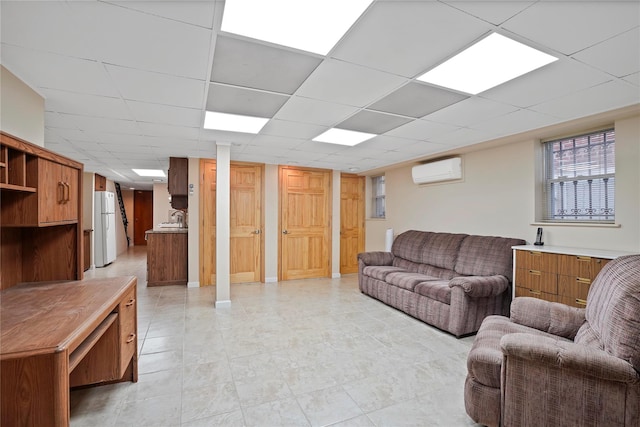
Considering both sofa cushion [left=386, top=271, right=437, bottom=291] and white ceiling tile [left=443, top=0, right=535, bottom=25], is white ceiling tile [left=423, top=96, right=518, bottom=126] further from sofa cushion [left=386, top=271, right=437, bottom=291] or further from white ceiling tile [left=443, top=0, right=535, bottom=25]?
sofa cushion [left=386, top=271, right=437, bottom=291]

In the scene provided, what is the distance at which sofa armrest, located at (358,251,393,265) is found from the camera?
5.08 m

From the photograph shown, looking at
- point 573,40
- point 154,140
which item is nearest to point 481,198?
point 573,40

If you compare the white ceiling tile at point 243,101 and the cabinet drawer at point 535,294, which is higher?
the white ceiling tile at point 243,101

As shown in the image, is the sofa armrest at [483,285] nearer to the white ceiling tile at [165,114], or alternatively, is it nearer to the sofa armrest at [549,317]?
the sofa armrest at [549,317]

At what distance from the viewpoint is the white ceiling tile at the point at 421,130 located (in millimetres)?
Answer: 3189

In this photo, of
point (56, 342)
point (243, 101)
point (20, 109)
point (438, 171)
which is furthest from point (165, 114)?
point (438, 171)

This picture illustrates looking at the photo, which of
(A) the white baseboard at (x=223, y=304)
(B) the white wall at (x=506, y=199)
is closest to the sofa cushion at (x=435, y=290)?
(B) the white wall at (x=506, y=199)

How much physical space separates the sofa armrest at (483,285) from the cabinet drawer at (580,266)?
580mm

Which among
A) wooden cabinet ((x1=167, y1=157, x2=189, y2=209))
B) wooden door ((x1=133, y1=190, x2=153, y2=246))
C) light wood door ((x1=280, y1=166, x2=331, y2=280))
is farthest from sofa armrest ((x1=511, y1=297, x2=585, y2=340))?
wooden door ((x1=133, y1=190, x2=153, y2=246))

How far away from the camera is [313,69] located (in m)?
2.01

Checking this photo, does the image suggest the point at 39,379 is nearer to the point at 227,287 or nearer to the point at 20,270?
the point at 20,270

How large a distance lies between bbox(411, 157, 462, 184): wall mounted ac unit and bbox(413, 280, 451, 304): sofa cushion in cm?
175

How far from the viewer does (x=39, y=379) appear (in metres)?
1.21

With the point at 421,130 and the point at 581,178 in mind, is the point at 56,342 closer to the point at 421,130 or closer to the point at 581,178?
the point at 421,130
